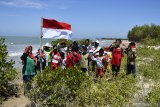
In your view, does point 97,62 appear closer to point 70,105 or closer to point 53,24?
point 53,24

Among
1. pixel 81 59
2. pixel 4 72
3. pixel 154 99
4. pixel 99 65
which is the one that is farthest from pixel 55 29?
pixel 154 99

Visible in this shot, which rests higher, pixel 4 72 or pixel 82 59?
pixel 82 59

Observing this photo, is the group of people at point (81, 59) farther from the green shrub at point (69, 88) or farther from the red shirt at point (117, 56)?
the green shrub at point (69, 88)

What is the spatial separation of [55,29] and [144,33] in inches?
3045

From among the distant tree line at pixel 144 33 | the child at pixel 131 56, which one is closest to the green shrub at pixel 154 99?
the child at pixel 131 56

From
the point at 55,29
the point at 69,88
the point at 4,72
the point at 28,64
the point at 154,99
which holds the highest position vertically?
the point at 55,29

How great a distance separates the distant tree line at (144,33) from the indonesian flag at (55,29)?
5971cm

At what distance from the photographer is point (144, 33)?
284ft

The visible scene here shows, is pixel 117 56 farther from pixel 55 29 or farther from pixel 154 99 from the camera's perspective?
pixel 154 99

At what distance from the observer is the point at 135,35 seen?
9438 cm

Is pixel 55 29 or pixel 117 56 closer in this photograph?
pixel 55 29

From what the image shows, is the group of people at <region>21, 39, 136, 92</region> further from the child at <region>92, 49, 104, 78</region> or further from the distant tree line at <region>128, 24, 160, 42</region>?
the distant tree line at <region>128, 24, 160, 42</region>

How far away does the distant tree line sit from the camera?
7844 centimetres

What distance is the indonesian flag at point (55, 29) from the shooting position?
10852mm
